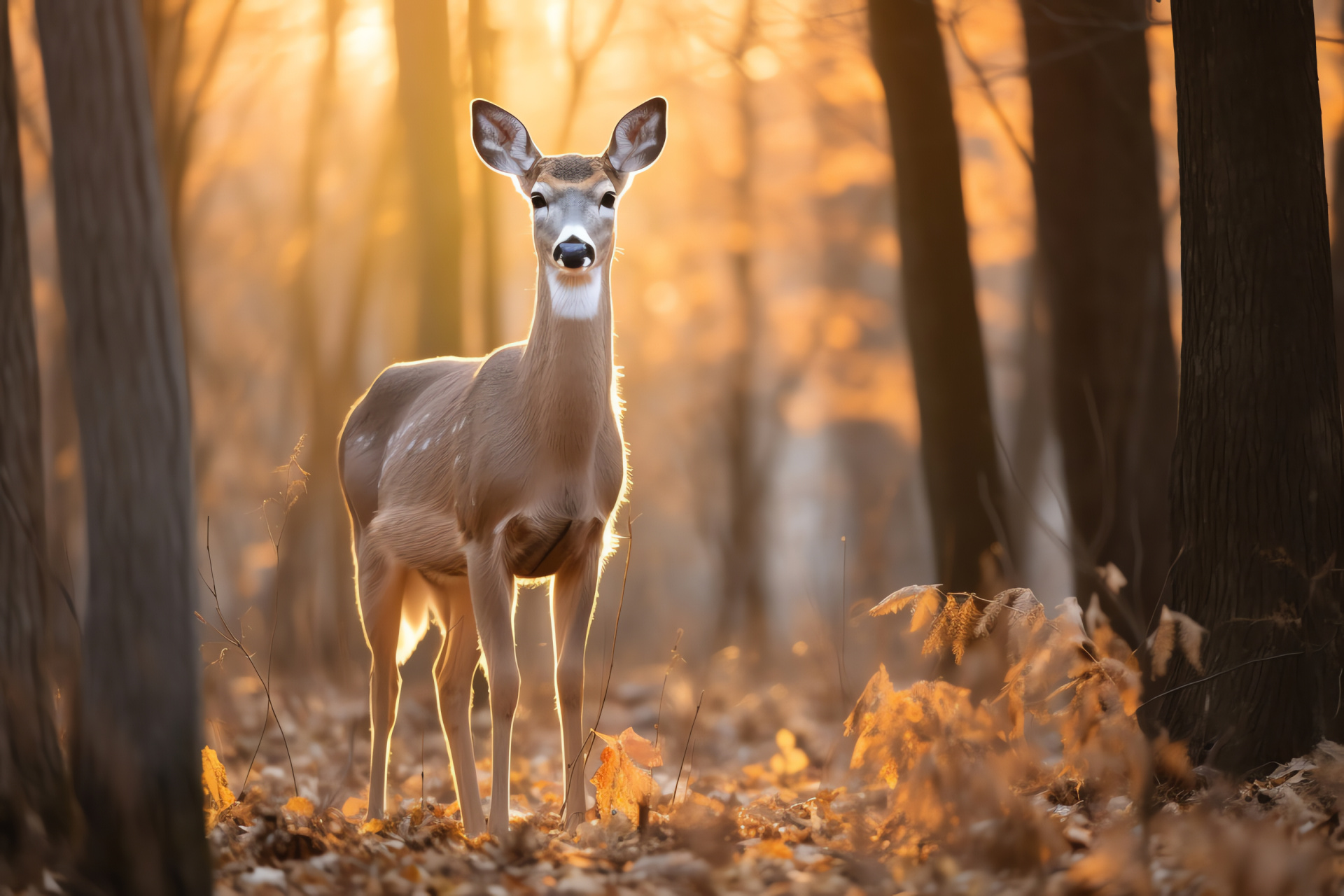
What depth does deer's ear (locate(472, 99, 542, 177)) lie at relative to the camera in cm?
603

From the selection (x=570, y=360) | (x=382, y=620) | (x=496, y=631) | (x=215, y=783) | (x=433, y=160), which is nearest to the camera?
(x=215, y=783)

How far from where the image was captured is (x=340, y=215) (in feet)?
69.2

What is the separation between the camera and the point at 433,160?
10508 millimetres

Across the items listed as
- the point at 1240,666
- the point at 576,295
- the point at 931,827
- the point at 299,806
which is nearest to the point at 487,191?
the point at 576,295

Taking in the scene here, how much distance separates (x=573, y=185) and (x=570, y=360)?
33.7 inches

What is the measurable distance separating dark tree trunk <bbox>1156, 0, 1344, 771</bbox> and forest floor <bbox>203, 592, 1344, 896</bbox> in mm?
332

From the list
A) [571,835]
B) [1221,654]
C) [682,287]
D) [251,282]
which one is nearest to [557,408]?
[571,835]

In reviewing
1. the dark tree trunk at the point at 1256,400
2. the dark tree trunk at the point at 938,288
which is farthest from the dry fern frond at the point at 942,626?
the dark tree trunk at the point at 938,288

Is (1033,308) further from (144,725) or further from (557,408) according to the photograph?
(144,725)

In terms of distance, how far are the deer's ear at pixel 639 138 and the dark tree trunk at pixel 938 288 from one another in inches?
104

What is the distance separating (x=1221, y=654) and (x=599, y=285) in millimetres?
3218

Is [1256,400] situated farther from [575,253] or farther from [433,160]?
[433,160]

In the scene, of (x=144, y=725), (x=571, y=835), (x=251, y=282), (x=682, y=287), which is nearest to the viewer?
(x=144, y=725)

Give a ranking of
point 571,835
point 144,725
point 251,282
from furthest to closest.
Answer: point 251,282 → point 571,835 → point 144,725
